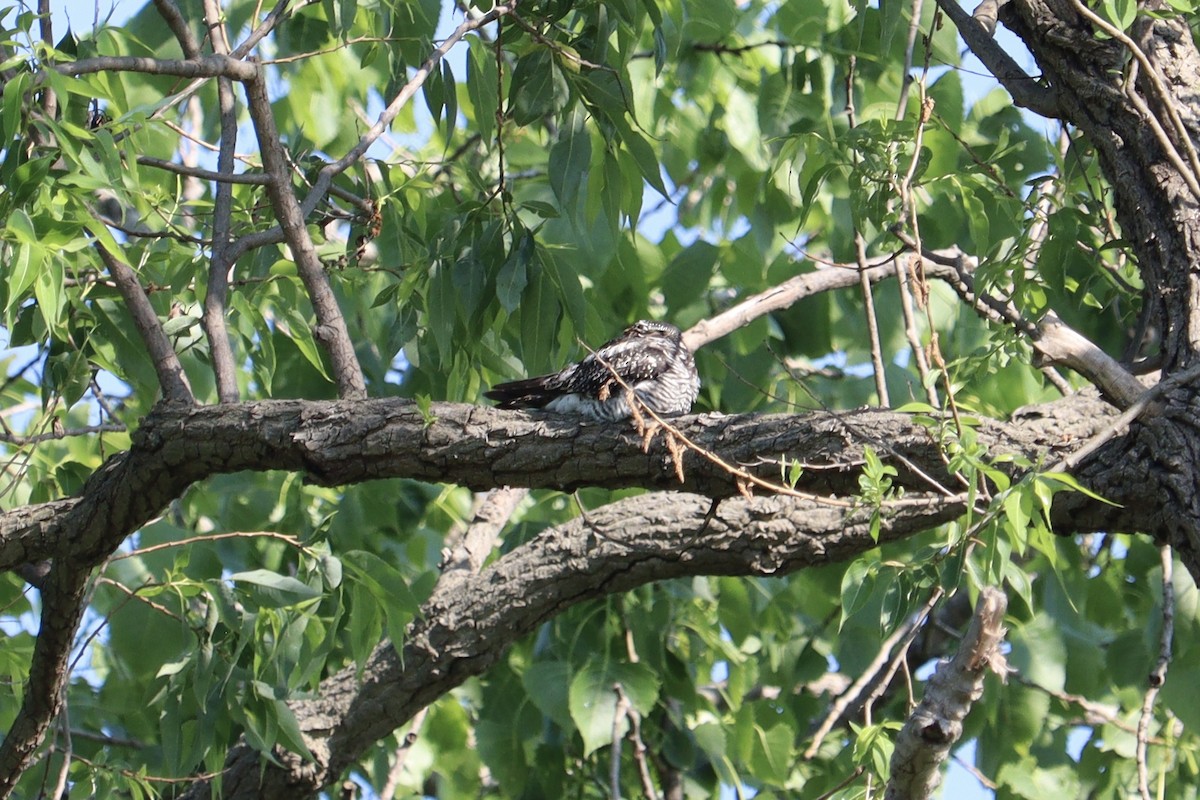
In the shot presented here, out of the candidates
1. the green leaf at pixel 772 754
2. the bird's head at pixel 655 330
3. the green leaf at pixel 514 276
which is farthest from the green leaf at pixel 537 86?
the green leaf at pixel 772 754

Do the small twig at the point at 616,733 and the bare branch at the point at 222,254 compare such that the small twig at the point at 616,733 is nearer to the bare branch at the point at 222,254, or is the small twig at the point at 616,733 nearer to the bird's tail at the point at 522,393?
the bird's tail at the point at 522,393

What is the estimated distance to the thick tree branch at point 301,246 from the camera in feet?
10.9

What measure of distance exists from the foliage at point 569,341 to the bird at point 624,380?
→ 0.49 ft

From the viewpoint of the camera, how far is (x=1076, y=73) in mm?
3014

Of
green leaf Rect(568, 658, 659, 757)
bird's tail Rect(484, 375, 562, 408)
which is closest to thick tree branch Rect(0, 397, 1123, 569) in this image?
bird's tail Rect(484, 375, 562, 408)

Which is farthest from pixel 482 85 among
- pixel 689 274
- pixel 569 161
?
pixel 689 274

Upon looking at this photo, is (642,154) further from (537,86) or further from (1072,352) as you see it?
(1072,352)

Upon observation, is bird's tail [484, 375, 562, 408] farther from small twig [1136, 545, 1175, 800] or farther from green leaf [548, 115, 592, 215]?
small twig [1136, 545, 1175, 800]

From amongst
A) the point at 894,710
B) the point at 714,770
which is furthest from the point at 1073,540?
the point at 714,770

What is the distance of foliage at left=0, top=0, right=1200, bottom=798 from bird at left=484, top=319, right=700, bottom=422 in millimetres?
150

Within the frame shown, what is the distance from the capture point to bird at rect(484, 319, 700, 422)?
4184mm

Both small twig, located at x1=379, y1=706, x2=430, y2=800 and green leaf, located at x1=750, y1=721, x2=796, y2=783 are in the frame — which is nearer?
small twig, located at x1=379, y1=706, x2=430, y2=800

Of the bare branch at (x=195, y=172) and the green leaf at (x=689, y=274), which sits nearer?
the bare branch at (x=195, y=172)

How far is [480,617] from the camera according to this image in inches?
169
